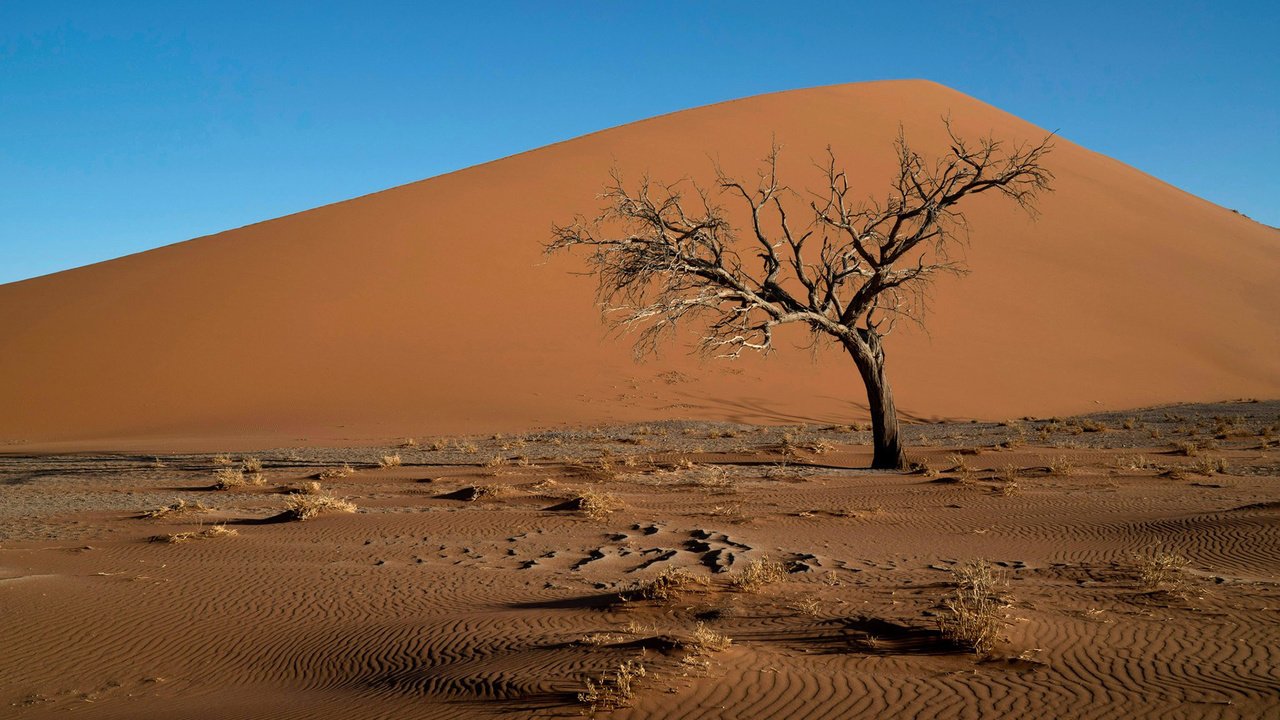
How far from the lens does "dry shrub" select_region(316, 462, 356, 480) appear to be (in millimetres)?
15328

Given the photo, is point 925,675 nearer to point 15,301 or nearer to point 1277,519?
point 1277,519

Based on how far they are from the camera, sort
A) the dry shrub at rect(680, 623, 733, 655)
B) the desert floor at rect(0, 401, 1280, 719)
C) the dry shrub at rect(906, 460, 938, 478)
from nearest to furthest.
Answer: the desert floor at rect(0, 401, 1280, 719), the dry shrub at rect(680, 623, 733, 655), the dry shrub at rect(906, 460, 938, 478)

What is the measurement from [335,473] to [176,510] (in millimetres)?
3737

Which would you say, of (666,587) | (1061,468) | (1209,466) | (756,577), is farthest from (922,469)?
(666,587)

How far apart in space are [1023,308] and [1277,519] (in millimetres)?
26236

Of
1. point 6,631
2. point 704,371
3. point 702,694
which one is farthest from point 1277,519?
point 704,371

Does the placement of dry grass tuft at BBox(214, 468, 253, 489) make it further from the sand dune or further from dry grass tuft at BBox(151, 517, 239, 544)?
the sand dune

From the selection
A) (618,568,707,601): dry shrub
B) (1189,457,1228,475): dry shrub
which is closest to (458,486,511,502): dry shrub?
(618,568,707,601): dry shrub

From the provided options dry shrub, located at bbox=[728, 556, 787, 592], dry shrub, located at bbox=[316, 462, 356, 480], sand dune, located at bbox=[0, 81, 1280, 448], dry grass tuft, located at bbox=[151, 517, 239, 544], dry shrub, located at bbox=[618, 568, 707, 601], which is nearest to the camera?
dry shrub, located at bbox=[618, 568, 707, 601]

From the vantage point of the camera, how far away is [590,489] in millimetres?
13422

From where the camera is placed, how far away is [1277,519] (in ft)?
31.0

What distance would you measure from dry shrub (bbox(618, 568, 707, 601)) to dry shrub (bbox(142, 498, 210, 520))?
7.31 metres

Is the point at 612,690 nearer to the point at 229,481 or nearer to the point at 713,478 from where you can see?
the point at 713,478

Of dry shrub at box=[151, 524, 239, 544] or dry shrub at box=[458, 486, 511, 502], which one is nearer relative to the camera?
dry shrub at box=[151, 524, 239, 544]
